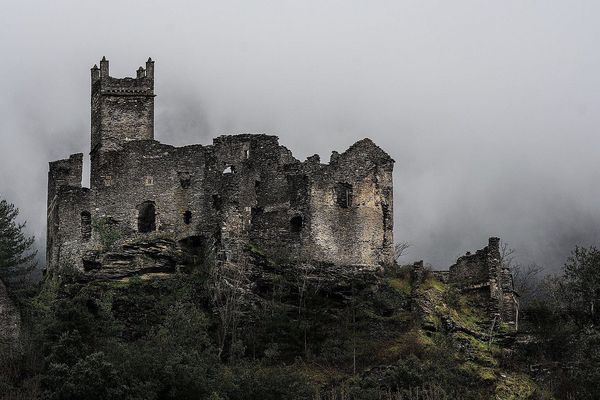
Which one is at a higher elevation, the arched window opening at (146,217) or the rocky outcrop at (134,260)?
the arched window opening at (146,217)

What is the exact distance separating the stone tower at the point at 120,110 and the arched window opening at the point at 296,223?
32.0 ft

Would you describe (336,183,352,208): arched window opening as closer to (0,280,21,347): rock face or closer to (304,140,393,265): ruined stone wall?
(304,140,393,265): ruined stone wall

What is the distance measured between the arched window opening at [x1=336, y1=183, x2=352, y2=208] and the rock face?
717 inches

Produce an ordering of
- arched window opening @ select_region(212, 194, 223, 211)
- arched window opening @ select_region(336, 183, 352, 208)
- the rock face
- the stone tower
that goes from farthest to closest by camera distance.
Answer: the stone tower, arched window opening @ select_region(336, 183, 352, 208), arched window opening @ select_region(212, 194, 223, 211), the rock face

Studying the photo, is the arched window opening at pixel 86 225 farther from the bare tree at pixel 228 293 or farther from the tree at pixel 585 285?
the tree at pixel 585 285

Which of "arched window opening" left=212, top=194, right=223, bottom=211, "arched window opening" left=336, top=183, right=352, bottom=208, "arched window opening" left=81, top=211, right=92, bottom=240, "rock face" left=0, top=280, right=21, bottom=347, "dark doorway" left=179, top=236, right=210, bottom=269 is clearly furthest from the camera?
"arched window opening" left=336, top=183, right=352, bottom=208

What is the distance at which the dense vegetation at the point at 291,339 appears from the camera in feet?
222

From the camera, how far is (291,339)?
249 feet

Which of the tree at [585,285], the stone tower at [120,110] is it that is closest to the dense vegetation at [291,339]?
the tree at [585,285]

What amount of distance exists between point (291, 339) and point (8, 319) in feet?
47.1

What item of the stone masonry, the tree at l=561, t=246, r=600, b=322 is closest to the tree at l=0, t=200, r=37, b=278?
the stone masonry

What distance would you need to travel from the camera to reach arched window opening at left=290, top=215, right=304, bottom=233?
A: 8075cm

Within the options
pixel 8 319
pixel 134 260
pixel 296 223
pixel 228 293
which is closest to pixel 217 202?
pixel 296 223

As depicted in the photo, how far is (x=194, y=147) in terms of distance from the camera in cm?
8262
